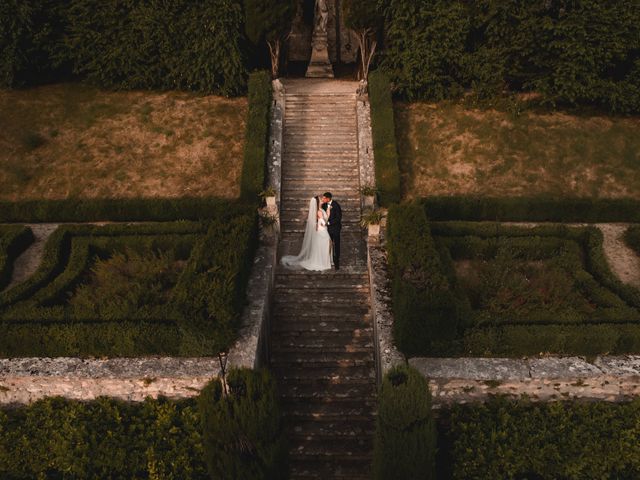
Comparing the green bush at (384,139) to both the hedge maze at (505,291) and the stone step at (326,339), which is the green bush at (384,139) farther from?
the stone step at (326,339)

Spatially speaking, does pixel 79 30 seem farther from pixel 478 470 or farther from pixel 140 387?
pixel 478 470

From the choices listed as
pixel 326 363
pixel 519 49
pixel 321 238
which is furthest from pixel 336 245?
pixel 519 49

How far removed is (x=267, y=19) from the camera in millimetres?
18016

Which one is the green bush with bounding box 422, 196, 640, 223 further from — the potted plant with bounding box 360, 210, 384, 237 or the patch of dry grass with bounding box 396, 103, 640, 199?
the potted plant with bounding box 360, 210, 384, 237

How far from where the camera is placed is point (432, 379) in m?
9.42

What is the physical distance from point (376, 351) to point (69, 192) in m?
11.8

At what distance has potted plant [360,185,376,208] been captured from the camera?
49.5 ft

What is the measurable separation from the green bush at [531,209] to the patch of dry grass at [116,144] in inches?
267

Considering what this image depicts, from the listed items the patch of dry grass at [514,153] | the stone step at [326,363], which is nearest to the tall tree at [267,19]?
the patch of dry grass at [514,153]

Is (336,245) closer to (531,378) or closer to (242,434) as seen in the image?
(531,378)

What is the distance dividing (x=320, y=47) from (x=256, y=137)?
8380 millimetres

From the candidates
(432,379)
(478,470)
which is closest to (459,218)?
(432,379)

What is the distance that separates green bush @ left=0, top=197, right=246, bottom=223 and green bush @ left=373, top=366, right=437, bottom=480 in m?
9.17

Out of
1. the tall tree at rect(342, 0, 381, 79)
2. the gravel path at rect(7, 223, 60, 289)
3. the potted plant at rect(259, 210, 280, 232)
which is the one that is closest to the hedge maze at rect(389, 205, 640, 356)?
the potted plant at rect(259, 210, 280, 232)
